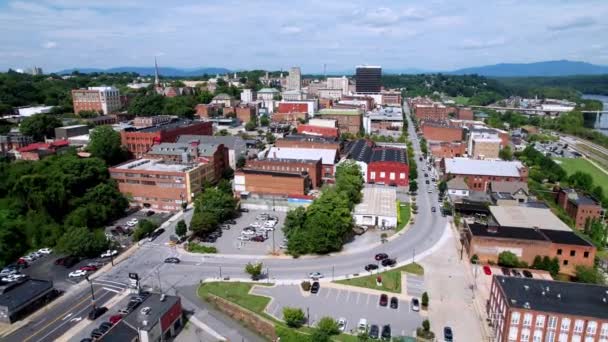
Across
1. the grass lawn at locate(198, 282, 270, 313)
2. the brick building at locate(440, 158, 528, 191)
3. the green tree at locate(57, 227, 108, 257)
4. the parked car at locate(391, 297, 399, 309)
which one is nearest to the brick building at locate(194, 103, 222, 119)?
the brick building at locate(440, 158, 528, 191)

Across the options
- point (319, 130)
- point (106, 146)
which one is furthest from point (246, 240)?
point (319, 130)

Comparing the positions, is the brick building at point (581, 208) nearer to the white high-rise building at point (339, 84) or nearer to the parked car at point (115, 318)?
the parked car at point (115, 318)

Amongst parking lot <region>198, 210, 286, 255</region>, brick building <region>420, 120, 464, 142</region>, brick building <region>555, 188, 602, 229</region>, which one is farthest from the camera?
brick building <region>420, 120, 464, 142</region>

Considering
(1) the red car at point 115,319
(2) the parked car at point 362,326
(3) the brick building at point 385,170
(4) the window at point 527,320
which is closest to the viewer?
(4) the window at point 527,320

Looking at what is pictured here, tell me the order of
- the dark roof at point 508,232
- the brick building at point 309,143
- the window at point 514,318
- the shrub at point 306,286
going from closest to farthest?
the window at point 514,318 → the shrub at point 306,286 → the dark roof at point 508,232 → the brick building at point 309,143

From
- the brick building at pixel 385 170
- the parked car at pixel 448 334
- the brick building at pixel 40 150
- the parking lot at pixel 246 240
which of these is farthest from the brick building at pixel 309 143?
the parked car at pixel 448 334

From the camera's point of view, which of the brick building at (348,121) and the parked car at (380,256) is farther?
the brick building at (348,121)

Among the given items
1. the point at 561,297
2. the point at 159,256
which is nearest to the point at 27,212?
the point at 159,256

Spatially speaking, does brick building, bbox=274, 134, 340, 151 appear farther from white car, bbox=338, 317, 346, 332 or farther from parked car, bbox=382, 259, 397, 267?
white car, bbox=338, 317, 346, 332
